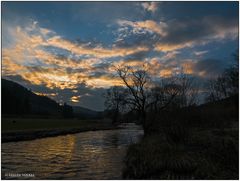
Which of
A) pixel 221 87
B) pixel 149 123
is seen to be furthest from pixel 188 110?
pixel 221 87

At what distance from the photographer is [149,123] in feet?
122

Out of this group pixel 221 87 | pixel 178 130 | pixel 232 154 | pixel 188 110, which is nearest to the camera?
pixel 232 154

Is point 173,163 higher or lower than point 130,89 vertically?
lower

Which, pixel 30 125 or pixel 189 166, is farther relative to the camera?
pixel 30 125

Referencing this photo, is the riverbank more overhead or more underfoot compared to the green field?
more underfoot

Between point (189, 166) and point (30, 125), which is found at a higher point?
point (30, 125)

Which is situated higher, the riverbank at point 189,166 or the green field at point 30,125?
the green field at point 30,125

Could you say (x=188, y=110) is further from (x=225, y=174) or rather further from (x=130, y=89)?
(x=225, y=174)

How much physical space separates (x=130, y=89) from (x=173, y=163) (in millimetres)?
29033

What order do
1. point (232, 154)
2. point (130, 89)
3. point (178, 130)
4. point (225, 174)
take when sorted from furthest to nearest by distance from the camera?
point (130, 89) < point (178, 130) < point (232, 154) < point (225, 174)

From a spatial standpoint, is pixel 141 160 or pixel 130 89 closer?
pixel 141 160

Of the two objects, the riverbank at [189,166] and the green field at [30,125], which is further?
the green field at [30,125]

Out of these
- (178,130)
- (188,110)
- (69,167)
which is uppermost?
(188,110)

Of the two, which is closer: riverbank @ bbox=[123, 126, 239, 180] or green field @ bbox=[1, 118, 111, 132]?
riverbank @ bbox=[123, 126, 239, 180]
